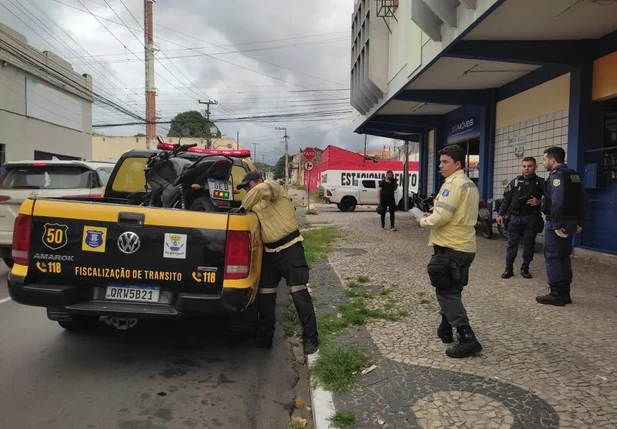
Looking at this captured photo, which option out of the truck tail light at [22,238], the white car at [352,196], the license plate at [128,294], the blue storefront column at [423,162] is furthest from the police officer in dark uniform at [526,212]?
the white car at [352,196]

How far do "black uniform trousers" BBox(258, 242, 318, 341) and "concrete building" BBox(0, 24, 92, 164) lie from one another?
19.4m

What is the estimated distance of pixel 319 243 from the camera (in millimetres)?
11227

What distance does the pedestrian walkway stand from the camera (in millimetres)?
2941

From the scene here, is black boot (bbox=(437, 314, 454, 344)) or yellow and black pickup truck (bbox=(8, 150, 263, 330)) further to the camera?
black boot (bbox=(437, 314, 454, 344))

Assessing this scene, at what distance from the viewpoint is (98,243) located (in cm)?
351

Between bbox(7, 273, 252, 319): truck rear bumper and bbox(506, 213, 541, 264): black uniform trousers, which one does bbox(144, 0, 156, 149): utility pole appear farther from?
bbox(7, 273, 252, 319): truck rear bumper

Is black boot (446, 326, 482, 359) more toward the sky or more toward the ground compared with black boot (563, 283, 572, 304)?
more toward the ground

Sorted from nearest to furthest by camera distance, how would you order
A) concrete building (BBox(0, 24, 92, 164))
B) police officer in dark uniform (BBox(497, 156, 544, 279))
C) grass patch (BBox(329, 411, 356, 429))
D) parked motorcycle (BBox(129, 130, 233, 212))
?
grass patch (BBox(329, 411, 356, 429))
parked motorcycle (BBox(129, 130, 233, 212))
police officer in dark uniform (BBox(497, 156, 544, 279))
concrete building (BBox(0, 24, 92, 164))

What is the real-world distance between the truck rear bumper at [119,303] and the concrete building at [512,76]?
5.27 metres

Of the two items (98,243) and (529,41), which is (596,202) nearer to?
(529,41)

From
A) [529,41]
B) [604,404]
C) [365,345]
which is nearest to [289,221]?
[365,345]

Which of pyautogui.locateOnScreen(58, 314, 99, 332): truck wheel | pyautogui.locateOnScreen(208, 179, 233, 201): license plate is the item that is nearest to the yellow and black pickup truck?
pyautogui.locateOnScreen(58, 314, 99, 332): truck wheel

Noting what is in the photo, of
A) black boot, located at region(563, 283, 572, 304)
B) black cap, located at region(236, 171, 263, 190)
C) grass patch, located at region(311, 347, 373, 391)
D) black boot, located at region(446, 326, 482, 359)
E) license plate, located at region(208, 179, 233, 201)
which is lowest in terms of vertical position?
grass patch, located at region(311, 347, 373, 391)

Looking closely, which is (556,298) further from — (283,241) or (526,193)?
(283,241)
